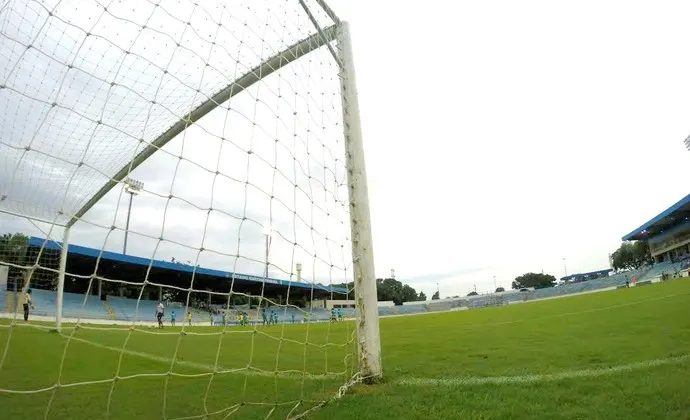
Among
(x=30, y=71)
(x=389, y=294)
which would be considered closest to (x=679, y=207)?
(x=389, y=294)

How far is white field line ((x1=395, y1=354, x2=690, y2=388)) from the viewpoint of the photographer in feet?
11.2

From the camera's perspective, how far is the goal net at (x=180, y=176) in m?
2.64

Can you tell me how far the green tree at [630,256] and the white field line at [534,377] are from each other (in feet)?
304

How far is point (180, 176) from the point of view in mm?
2809

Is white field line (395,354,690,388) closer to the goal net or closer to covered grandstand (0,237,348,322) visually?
the goal net

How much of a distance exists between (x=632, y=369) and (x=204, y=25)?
4483 mm

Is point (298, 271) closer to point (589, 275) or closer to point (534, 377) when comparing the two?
point (534, 377)

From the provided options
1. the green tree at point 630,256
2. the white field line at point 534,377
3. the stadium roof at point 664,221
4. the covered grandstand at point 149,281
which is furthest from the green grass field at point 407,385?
the green tree at point 630,256

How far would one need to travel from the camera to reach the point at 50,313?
35.3 ft

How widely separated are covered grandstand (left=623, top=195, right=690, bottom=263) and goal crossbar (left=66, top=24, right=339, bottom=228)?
52.2m

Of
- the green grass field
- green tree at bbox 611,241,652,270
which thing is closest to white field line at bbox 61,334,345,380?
the green grass field

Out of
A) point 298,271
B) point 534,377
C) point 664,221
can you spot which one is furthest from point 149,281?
point 664,221

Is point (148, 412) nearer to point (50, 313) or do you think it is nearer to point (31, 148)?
point (31, 148)

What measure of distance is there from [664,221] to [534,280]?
202 feet
